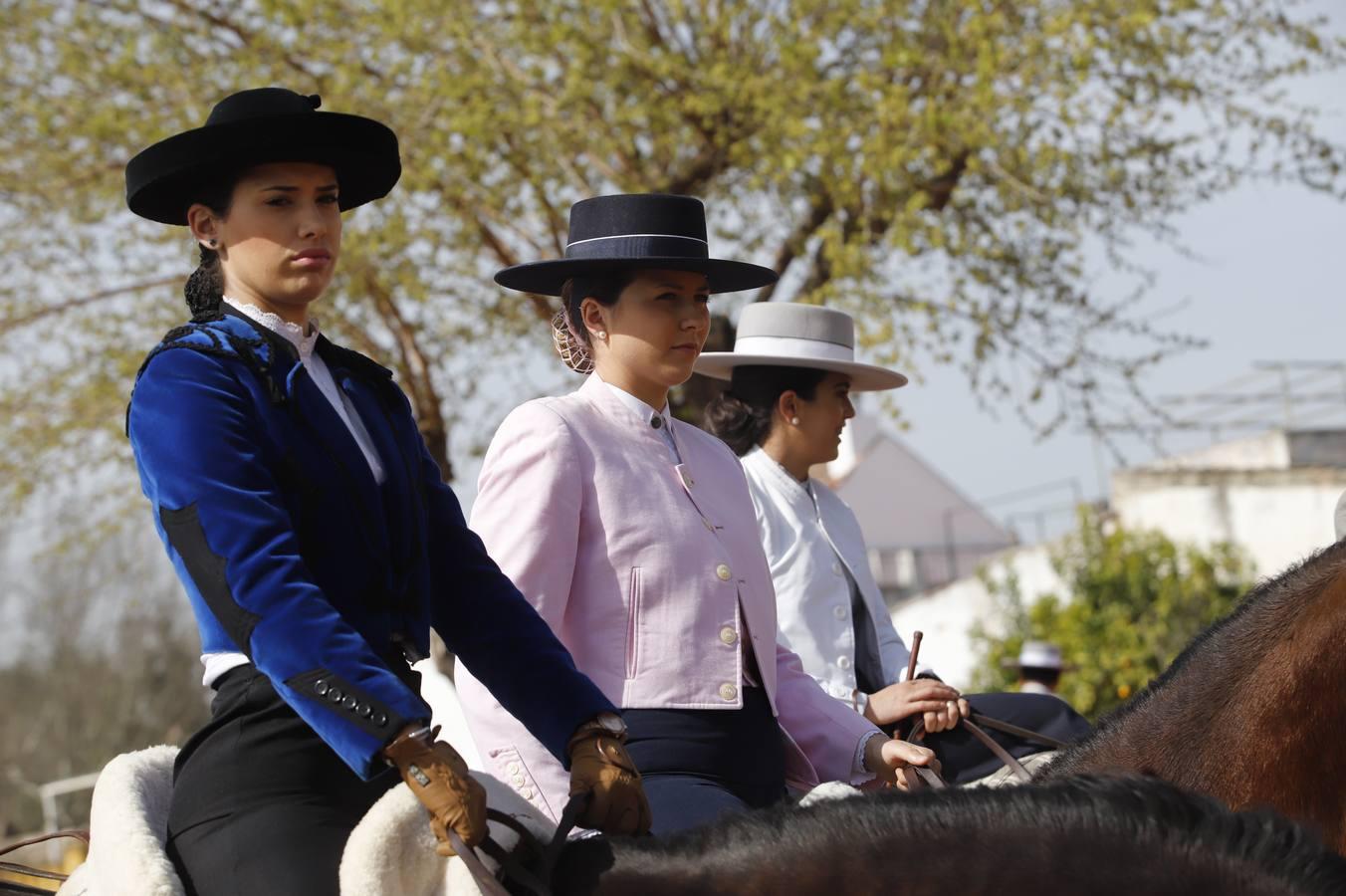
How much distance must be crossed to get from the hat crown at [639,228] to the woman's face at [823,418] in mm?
1379

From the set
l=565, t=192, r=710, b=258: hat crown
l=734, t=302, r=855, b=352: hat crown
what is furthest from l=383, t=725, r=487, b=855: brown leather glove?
l=734, t=302, r=855, b=352: hat crown

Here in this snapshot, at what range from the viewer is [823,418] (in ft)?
15.5

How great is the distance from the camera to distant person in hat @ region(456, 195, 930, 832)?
305 cm

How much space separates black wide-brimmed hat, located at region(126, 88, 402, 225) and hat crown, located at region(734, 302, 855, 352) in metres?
2.34

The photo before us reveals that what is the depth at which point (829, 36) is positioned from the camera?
1074 centimetres

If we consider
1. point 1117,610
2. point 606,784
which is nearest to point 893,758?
point 606,784

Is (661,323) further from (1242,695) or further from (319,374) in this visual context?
(1242,695)

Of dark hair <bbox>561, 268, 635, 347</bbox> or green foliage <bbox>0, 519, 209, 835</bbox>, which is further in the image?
green foliage <bbox>0, 519, 209, 835</bbox>

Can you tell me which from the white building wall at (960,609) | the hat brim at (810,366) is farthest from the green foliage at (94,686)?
the hat brim at (810,366)

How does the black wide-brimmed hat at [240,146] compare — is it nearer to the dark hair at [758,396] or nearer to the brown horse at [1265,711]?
the brown horse at [1265,711]

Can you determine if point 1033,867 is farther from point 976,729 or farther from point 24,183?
point 24,183

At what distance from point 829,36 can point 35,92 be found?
5428mm

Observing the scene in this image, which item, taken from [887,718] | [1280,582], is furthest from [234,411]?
[887,718]

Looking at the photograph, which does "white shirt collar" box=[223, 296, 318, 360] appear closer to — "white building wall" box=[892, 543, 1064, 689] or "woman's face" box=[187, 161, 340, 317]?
"woman's face" box=[187, 161, 340, 317]
